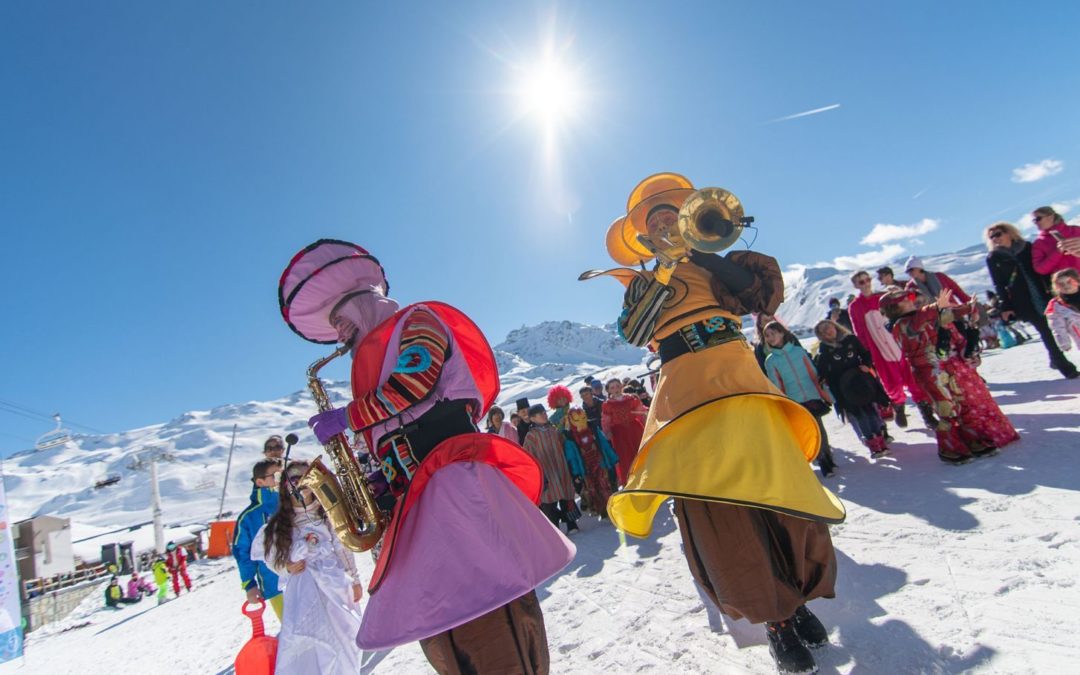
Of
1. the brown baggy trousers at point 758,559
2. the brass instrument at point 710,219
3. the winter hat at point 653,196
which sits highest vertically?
the winter hat at point 653,196

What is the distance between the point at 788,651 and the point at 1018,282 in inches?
255

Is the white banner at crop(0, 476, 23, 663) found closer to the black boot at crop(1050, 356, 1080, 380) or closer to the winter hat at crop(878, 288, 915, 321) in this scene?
the winter hat at crop(878, 288, 915, 321)

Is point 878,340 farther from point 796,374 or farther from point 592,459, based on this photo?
point 592,459

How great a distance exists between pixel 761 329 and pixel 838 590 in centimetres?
353

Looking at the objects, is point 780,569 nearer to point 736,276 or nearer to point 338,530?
point 736,276

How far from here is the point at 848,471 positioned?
17.2ft

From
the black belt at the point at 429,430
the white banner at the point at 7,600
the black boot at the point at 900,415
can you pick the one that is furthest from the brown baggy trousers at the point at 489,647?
the white banner at the point at 7,600

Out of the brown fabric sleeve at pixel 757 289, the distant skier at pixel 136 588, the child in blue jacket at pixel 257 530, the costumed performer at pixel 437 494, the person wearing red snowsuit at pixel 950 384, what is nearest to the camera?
the costumed performer at pixel 437 494

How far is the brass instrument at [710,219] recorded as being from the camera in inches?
93.4

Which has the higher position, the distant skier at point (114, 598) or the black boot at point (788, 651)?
the distant skier at point (114, 598)

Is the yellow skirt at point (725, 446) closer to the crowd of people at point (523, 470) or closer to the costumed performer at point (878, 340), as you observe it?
the crowd of people at point (523, 470)

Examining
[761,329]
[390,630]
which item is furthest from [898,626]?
[761,329]

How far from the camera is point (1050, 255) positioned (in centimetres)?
529

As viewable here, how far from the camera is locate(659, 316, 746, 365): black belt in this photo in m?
2.35
